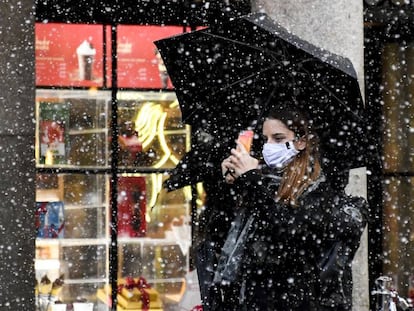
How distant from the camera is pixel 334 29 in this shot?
634cm

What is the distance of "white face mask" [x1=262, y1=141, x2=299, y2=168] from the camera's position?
4996mm

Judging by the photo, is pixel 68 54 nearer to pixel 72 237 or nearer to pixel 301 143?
pixel 72 237

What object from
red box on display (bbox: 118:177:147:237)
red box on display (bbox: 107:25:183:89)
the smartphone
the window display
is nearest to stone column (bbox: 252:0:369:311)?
the smartphone

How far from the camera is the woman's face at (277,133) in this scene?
504 centimetres

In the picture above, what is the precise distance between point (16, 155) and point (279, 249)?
1.72 meters

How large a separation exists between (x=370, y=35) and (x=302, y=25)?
2920 mm

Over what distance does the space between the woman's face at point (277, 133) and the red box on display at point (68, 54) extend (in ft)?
11.6

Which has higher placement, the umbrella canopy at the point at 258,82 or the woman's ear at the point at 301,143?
the umbrella canopy at the point at 258,82

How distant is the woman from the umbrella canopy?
20 centimetres

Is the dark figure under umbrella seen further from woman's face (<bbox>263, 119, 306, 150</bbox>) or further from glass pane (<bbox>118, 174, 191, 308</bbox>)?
glass pane (<bbox>118, 174, 191, 308</bbox>)

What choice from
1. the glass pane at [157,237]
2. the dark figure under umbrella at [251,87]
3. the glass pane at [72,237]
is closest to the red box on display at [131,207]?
the glass pane at [157,237]

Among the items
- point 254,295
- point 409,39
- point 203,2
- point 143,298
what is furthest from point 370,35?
point 254,295

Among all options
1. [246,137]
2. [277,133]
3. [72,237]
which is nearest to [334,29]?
[246,137]

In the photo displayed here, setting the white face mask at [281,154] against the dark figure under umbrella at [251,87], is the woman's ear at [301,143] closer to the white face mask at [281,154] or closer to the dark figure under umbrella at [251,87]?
the white face mask at [281,154]
